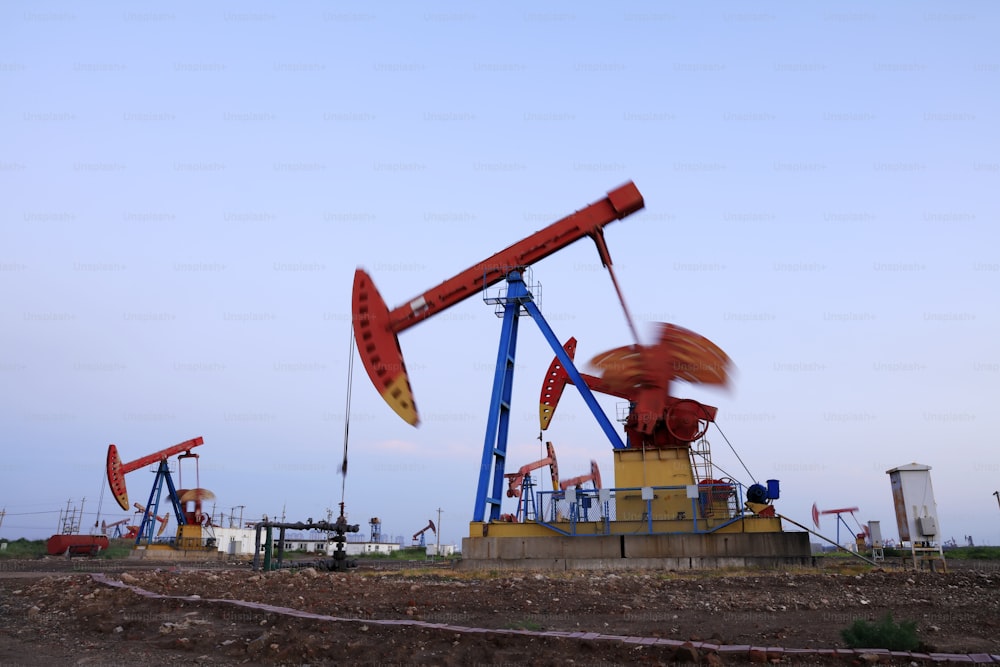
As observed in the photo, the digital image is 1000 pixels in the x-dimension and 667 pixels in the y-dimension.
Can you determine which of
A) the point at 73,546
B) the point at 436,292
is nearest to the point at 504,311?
the point at 436,292

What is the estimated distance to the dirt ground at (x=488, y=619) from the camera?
6.51 m

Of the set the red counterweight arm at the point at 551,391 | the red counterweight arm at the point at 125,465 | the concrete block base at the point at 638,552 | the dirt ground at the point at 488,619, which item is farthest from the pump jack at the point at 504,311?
the red counterweight arm at the point at 125,465

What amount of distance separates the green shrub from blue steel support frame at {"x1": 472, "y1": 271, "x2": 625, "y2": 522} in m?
Answer: 13.4

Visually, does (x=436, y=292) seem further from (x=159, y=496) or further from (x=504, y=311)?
(x=159, y=496)

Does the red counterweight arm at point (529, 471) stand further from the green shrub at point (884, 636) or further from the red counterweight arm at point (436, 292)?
the green shrub at point (884, 636)

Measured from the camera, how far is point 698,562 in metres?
16.9

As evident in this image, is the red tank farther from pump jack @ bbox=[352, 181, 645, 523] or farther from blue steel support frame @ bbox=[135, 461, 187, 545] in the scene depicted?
pump jack @ bbox=[352, 181, 645, 523]

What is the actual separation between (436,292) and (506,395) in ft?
12.5

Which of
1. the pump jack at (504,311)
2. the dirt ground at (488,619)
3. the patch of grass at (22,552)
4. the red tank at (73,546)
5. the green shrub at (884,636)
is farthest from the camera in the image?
the red tank at (73,546)

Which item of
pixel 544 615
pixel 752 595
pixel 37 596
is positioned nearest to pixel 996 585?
pixel 752 595

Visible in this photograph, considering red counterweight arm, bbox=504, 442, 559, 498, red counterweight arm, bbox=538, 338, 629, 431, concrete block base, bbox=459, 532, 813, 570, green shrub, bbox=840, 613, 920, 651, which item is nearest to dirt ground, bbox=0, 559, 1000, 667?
green shrub, bbox=840, 613, 920, 651

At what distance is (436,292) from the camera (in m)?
21.6

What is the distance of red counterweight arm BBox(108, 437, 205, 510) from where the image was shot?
42625mm

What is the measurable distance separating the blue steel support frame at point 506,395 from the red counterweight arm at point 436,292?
0.78m
